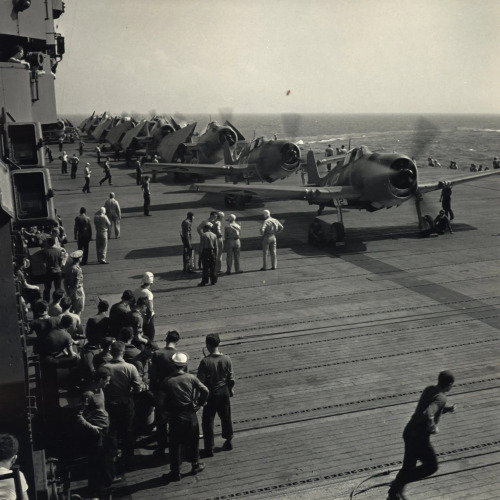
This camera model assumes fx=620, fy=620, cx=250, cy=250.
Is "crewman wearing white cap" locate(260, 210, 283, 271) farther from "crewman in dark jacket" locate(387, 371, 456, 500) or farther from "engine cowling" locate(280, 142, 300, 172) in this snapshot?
"engine cowling" locate(280, 142, 300, 172)

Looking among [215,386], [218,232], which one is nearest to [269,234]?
[218,232]

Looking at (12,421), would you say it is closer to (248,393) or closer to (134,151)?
(248,393)

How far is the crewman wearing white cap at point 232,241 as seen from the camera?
1535 centimetres

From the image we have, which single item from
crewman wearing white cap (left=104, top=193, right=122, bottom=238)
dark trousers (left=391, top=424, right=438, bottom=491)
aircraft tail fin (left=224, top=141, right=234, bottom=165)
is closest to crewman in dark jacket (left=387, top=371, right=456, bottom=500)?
dark trousers (left=391, top=424, right=438, bottom=491)

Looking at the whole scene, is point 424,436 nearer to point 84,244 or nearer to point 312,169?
point 84,244

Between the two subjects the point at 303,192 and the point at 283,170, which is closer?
the point at 303,192

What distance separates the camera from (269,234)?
15.7 meters

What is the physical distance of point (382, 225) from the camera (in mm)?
22469

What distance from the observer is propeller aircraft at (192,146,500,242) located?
1855 centimetres

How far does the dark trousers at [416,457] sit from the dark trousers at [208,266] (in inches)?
352

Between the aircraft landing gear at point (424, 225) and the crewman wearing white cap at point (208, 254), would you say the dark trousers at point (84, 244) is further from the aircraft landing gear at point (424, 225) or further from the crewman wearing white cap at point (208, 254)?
the aircraft landing gear at point (424, 225)

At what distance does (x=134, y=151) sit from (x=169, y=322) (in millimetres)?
37909

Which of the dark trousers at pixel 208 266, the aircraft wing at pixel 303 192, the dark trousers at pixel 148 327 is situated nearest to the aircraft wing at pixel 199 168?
the aircraft wing at pixel 303 192

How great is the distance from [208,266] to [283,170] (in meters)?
13.4
